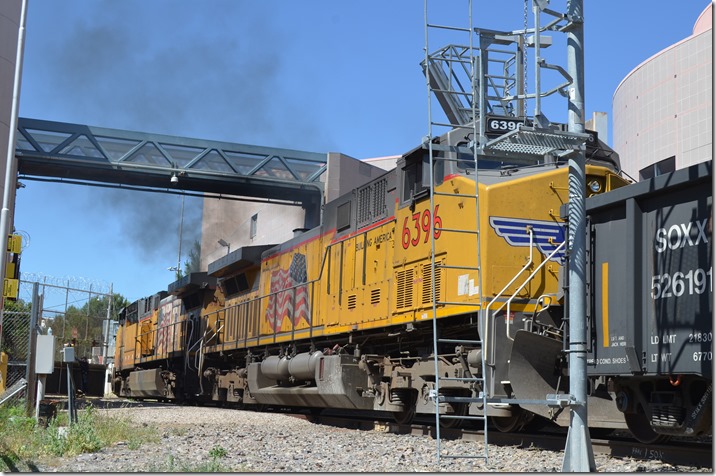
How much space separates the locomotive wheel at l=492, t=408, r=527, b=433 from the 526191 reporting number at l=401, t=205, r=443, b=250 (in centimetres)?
242

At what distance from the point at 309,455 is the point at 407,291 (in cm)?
350

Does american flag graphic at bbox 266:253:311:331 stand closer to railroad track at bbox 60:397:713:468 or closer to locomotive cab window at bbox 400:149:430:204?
railroad track at bbox 60:397:713:468

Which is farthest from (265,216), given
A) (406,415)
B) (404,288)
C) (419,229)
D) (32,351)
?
(419,229)

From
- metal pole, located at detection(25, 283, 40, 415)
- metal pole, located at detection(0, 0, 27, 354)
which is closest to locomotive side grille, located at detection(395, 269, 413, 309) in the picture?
metal pole, located at detection(0, 0, 27, 354)

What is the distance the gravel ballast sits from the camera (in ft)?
24.9

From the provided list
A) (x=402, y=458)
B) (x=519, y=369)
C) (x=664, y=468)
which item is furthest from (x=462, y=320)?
(x=664, y=468)

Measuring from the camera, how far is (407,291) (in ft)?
38.1

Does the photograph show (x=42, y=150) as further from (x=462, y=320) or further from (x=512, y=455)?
(x=512, y=455)

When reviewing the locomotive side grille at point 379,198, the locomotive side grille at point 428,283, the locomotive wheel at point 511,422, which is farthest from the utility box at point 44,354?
the locomotive wheel at point 511,422

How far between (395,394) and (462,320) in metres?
2.23

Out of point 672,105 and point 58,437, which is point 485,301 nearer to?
point 58,437

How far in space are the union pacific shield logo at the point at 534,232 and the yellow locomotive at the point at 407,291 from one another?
0.01 meters

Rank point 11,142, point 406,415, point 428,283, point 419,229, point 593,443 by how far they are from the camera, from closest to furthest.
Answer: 1. point 593,443
2. point 11,142
3. point 428,283
4. point 419,229
5. point 406,415

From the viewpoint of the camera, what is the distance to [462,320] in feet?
34.6
